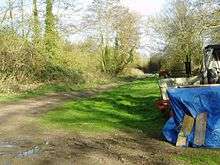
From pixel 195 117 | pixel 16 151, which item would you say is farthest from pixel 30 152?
pixel 195 117

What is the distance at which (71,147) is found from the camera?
33.0ft

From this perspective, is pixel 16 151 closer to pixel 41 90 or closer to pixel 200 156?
pixel 200 156

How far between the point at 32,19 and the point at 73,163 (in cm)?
2298

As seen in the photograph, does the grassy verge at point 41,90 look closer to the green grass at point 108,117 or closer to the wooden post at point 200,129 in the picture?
the green grass at point 108,117

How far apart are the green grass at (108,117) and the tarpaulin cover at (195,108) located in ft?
4.39

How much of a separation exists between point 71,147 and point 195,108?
2.78 m

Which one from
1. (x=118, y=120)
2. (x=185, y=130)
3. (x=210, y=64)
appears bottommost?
(x=118, y=120)

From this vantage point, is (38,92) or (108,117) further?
(38,92)

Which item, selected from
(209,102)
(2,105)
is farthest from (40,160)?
(2,105)

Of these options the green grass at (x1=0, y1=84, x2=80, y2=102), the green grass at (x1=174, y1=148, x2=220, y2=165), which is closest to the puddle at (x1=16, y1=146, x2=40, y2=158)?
the green grass at (x1=174, y1=148, x2=220, y2=165)

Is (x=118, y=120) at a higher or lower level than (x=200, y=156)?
lower

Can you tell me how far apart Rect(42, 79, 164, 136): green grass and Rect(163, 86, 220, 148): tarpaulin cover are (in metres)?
1.34

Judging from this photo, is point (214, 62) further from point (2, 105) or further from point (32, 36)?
point (32, 36)

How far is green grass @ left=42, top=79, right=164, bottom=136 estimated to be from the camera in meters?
13.0
